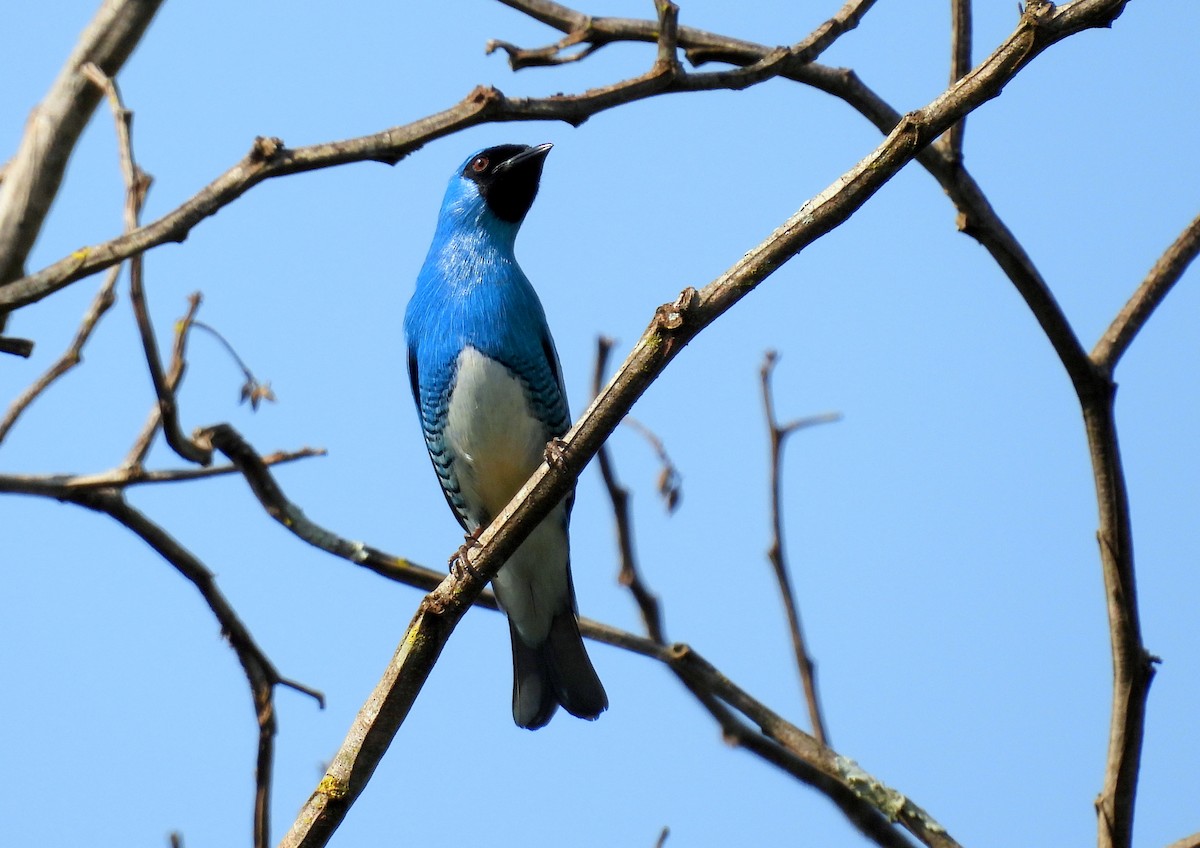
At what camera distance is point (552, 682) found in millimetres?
6070

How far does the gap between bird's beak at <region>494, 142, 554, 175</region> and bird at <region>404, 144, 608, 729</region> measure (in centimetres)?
27

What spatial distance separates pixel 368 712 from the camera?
345 centimetres

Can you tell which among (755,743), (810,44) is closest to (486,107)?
(810,44)

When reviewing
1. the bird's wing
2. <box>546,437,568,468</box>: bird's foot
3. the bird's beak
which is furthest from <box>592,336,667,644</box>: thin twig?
the bird's beak

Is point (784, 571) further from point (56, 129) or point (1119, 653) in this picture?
point (56, 129)

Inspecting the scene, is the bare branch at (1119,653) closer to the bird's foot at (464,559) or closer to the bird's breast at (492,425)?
the bird's foot at (464,559)

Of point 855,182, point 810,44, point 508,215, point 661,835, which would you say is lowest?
point 661,835

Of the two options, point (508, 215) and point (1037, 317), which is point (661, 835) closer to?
point (1037, 317)

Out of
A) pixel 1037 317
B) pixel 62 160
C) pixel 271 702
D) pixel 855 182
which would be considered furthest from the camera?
pixel 62 160

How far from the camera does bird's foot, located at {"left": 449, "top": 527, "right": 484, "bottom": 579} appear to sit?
357 centimetres

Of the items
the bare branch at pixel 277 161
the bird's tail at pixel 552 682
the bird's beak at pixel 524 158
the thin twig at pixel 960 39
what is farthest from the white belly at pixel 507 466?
the thin twig at pixel 960 39

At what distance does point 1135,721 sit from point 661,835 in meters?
1.48

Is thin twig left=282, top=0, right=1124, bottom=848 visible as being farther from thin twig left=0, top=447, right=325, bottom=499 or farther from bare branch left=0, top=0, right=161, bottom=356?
bare branch left=0, top=0, right=161, bottom=356

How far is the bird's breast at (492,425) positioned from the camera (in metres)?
6.09
